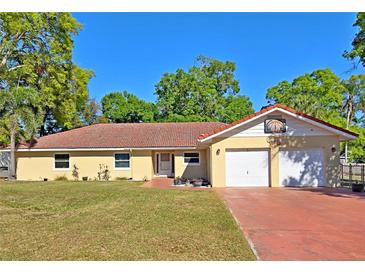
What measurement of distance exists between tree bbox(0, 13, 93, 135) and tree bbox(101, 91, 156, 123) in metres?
13.0

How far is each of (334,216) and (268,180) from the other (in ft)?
25.4

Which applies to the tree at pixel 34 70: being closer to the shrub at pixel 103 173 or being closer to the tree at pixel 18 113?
the tree at pixel 18 113

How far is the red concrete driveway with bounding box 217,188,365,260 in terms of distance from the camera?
19.3 feet

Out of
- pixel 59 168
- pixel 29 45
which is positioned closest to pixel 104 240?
pixel 59 168

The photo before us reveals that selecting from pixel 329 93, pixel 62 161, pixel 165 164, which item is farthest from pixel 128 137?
pixel 329 93

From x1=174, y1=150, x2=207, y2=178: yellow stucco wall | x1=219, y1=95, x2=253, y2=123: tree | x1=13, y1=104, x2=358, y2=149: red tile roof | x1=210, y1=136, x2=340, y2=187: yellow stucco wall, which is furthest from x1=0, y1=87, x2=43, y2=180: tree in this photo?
x1=219, y1=95, x2=253, y2=123: tree

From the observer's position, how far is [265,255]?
558cm

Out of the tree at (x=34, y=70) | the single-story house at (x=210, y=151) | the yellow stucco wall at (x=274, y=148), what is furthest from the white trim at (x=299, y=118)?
the tree at (x=34, y=70)

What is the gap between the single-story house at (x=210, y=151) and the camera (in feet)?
55.2

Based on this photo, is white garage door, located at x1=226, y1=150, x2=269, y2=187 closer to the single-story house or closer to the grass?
the single-story house

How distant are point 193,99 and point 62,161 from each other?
21.8 metres

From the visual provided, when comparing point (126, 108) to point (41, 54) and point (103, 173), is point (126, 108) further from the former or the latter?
point (103, 173)

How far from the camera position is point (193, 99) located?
40.5 m
